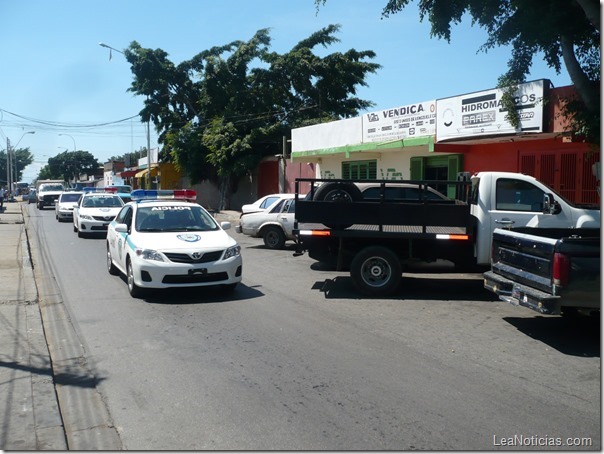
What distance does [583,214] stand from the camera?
10.4 metres

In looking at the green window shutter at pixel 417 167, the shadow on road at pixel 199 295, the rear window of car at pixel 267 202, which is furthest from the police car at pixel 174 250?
the green window shutter at pixel 417 167

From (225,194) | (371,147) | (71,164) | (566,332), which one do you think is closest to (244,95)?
(225,194)

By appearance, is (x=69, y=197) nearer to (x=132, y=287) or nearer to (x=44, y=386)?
(x=132, y=287)

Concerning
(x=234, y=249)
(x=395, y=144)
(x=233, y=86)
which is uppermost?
(x=233, y=86)

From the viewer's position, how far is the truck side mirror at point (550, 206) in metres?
10.3

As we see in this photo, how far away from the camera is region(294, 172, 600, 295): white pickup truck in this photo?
10508 mm

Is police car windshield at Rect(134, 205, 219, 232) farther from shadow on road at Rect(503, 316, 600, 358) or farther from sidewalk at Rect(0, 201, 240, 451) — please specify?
shadow on road at Rect(503, 316, 600, 358)

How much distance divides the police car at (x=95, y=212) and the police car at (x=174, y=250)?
404 inches

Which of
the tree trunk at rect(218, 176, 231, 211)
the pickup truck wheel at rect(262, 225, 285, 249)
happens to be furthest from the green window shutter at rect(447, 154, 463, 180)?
the tree trunk at rect(218, 176, 231, 211)

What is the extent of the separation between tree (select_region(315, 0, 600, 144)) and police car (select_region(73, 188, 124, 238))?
38.5 feet

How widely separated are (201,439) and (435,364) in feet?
9.64

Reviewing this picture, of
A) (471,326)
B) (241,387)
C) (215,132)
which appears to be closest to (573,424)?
(241,387)

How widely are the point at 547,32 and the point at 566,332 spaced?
22.2ft

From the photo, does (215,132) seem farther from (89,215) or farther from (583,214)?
(583,214)
